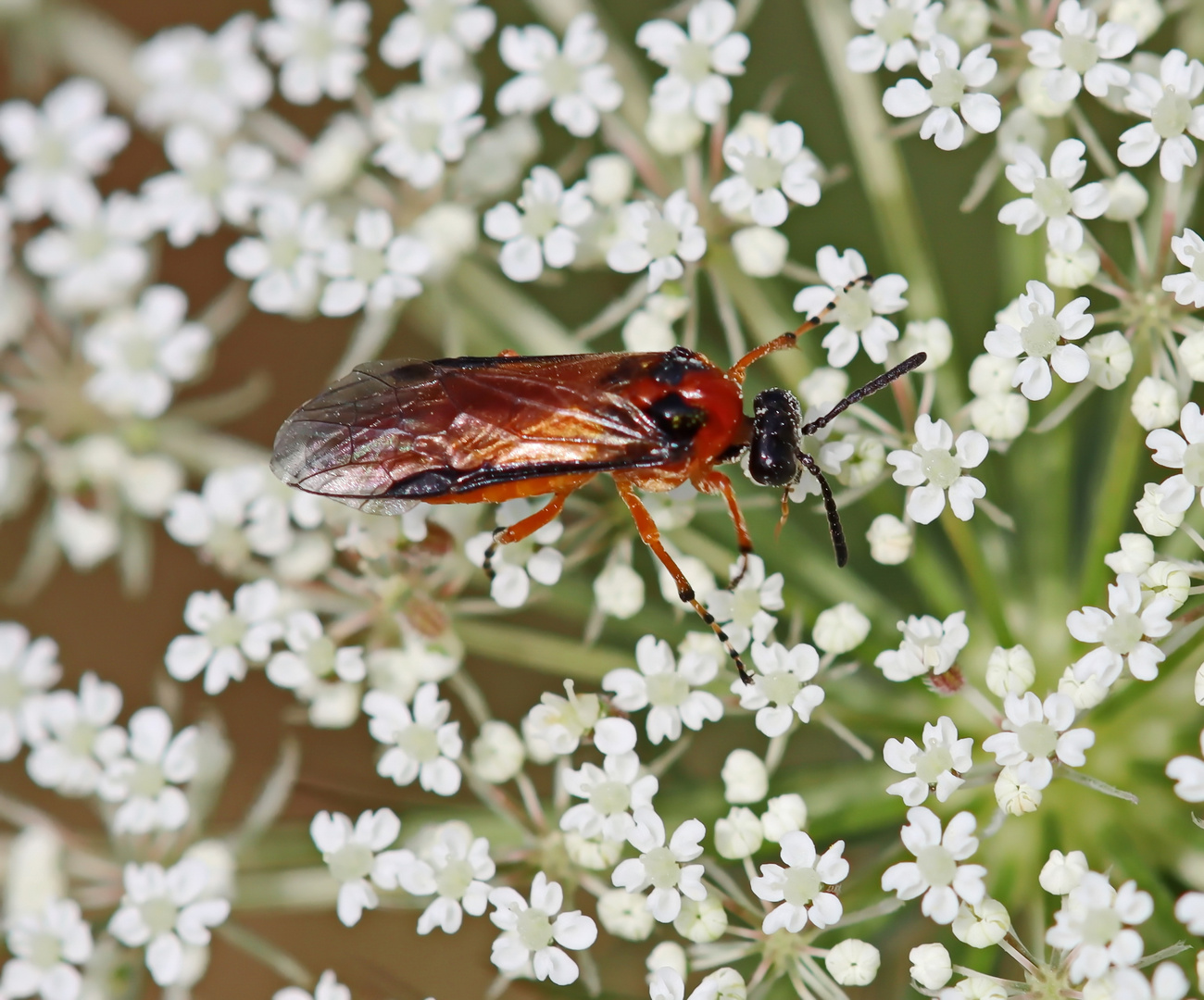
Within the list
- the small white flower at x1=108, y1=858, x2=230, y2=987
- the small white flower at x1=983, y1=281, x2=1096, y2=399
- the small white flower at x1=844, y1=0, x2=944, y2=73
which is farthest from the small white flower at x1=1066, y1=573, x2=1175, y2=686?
the small white flower at x1=108, y1=858, x2=230, y2=987

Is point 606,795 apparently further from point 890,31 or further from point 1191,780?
point 890,31

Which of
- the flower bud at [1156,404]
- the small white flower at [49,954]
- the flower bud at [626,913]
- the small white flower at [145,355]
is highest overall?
the flower bud at [1156,404]

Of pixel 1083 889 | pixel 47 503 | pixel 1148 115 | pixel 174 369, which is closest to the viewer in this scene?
pixel 1083 889

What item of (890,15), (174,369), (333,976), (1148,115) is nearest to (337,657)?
(333,976)

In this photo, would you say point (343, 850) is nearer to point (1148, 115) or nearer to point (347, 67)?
point (347, 67)

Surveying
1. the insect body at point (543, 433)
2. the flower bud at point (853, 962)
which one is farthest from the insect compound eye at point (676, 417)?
the flower bud at point (853, 962)

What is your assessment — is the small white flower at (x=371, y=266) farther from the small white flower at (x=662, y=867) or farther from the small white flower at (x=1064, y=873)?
the small white flower at (x=1064, y=873)

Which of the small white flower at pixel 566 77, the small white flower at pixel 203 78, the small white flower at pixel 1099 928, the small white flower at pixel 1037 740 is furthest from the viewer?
the small white flower at pixel 203 78
